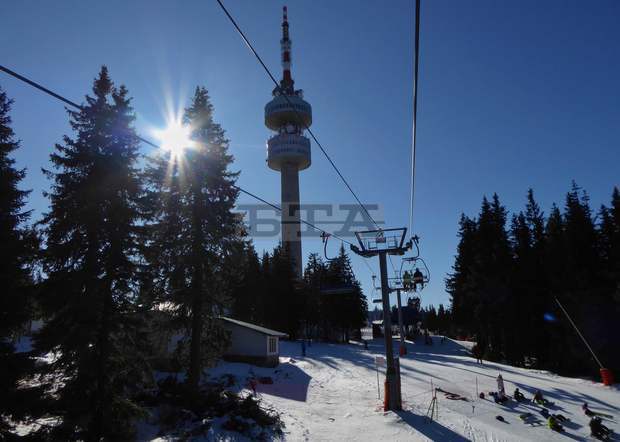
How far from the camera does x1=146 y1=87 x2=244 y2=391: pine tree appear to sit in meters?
19.9

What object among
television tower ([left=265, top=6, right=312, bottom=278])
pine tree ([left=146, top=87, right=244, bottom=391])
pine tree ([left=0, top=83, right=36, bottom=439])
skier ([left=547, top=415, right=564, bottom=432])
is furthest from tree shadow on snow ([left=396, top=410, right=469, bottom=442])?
television tower ([left=265, top=6, right=312, bottom=278])

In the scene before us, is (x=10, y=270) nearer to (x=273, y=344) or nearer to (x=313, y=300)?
(x=273, y=344)

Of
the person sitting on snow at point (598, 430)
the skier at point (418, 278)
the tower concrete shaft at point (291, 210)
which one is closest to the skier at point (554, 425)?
the person sitting on snow at point (598, 430)

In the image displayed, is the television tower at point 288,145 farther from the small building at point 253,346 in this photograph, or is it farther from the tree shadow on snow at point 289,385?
the tree shadow on snow at point 289,385

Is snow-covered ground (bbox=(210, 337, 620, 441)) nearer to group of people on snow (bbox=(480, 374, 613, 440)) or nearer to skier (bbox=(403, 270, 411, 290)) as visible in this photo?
group of people on snow (bbox=(480, 374, 613, 440))

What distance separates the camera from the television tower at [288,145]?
85.6 m

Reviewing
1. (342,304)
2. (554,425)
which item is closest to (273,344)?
(554,425)

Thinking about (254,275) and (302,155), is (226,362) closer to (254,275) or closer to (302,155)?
(254,275)

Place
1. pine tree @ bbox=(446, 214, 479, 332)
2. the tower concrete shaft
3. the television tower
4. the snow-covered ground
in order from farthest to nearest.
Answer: the television tower → the tower concrete shaft → pine tree @ bbox=(446, 214, 479, 332) → the snow-covered ground

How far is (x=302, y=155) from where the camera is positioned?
9238 cm

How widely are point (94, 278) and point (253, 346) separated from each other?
18.4 meters

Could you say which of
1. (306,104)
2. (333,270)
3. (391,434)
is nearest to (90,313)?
(391,434)

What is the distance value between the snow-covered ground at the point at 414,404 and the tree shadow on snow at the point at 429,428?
0.03m

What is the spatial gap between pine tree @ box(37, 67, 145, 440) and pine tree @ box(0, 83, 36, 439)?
0.99 m
